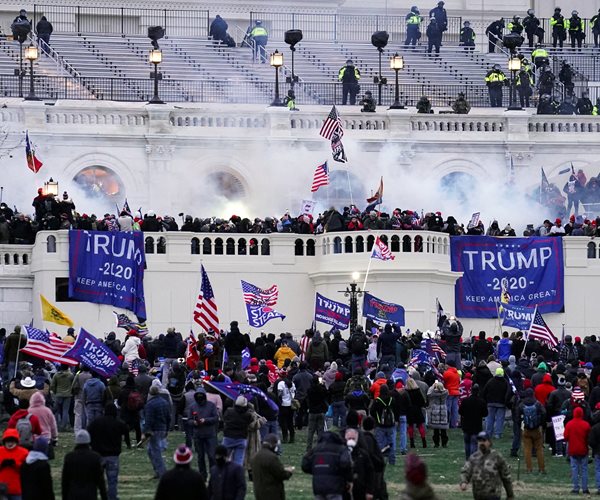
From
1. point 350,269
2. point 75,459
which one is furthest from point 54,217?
point 75,459

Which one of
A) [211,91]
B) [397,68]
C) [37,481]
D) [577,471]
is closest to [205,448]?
[577,471]

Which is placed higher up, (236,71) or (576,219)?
(236,71)

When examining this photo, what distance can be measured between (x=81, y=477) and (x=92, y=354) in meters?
11.1

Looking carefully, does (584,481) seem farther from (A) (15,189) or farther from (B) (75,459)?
(A) (15,189)

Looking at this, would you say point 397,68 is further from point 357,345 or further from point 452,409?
point 452,409

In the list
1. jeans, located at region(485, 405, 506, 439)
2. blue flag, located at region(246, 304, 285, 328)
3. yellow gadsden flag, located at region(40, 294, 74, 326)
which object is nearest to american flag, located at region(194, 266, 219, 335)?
blue flag, located at region(246, 304, 285, 328)

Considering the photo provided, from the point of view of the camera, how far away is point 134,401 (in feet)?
136

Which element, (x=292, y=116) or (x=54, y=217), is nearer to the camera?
(x=54, y=217)

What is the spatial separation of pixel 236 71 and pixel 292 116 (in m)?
5.25

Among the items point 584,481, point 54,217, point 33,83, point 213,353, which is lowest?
point 584,481

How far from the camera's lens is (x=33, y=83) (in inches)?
2699

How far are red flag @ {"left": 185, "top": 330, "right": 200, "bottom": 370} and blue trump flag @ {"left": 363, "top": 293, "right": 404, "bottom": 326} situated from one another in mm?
5727

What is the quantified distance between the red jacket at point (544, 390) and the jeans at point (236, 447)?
27.8 ft

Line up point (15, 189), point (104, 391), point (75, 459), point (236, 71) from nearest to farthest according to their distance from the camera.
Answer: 1. point (75, 459)
2. point (104, 391)
3. point (15, 189)
4. point (236, 71)
